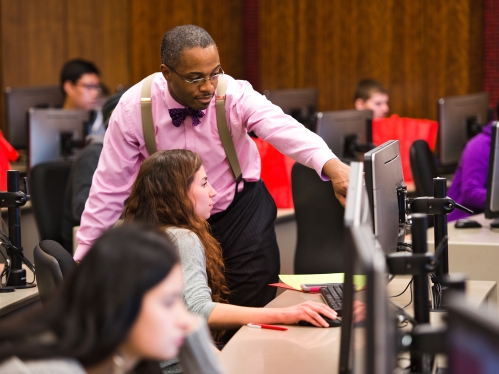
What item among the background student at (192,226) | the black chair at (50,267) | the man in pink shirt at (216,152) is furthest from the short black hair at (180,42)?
the black chair at (50,267)

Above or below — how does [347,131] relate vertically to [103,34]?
below

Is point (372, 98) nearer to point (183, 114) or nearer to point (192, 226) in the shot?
point (183, 114)

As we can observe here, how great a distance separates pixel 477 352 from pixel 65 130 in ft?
15.3

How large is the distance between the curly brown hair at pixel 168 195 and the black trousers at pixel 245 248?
57cm

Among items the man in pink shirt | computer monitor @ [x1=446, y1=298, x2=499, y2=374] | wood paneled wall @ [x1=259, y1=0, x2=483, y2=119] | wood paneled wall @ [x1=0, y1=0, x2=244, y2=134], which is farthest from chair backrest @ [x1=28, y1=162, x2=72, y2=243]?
wood paneled wall @ [x1=259, y1=0, x2=483, y2=119]

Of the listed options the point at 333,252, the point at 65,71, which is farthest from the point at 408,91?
the point at 333,252

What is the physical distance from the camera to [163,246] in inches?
53.4

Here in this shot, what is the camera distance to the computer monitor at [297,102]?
6.17 metres

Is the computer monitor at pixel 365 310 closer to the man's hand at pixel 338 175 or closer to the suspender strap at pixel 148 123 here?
the man's hand at pixel 338 175

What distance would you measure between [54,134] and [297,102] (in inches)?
77.3

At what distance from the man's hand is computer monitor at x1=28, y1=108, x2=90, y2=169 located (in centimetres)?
304

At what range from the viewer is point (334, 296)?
7.84 feet

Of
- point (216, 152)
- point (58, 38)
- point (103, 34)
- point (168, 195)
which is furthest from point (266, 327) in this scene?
point (103, 34)

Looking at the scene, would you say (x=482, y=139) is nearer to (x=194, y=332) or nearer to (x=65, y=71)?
(x=194, y=332)
